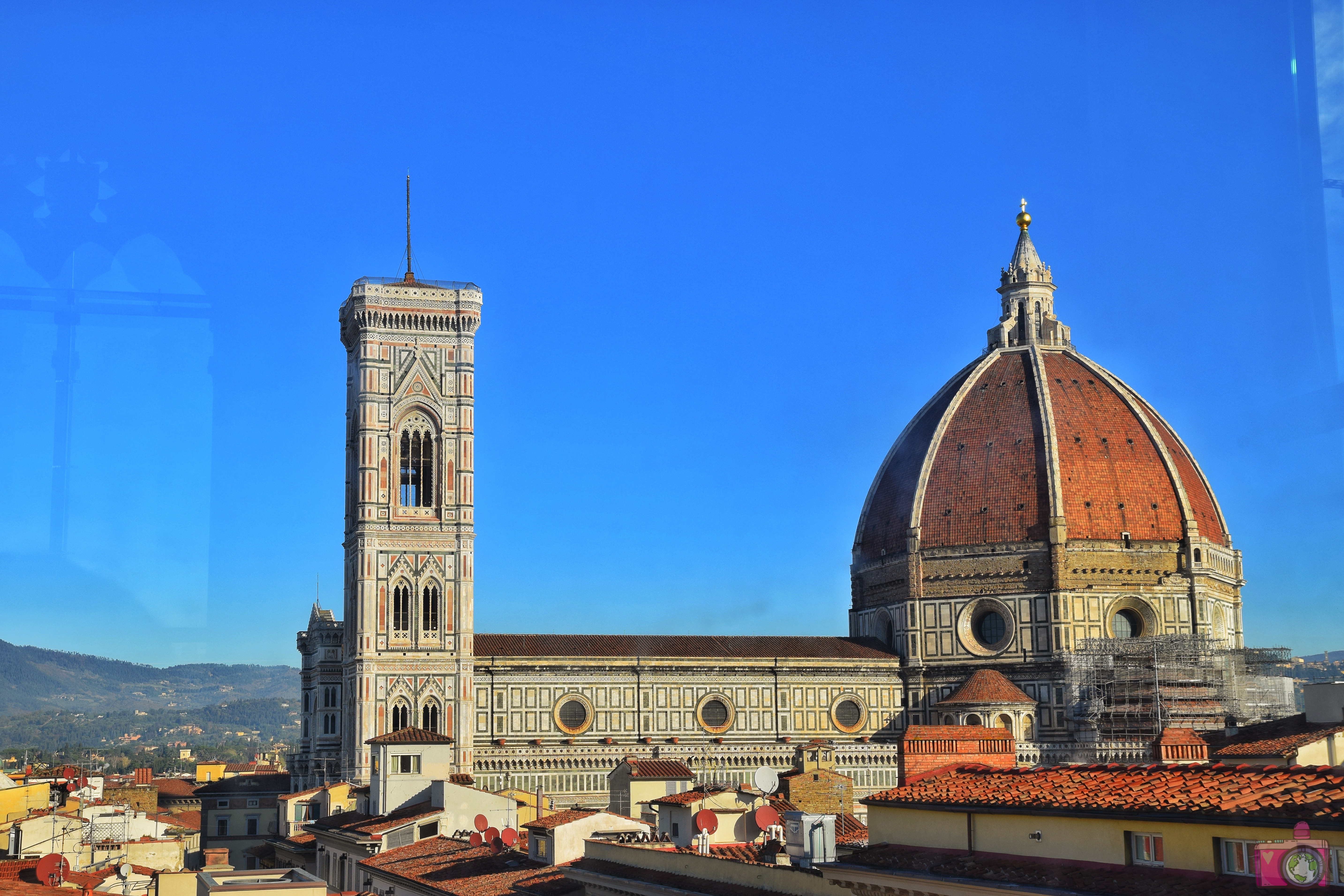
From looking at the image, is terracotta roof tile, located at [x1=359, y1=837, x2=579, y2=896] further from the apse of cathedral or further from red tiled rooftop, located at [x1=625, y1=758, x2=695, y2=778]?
the apse of cathedral

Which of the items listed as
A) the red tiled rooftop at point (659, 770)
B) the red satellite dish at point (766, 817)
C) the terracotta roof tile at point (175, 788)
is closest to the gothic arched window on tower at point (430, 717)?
the red tiled rooftop at point (659, 770)

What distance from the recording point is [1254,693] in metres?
62.5

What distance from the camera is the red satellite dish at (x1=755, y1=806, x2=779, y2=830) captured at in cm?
2455

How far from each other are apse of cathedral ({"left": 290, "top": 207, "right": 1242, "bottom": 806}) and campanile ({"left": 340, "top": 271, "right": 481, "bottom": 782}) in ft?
0.30

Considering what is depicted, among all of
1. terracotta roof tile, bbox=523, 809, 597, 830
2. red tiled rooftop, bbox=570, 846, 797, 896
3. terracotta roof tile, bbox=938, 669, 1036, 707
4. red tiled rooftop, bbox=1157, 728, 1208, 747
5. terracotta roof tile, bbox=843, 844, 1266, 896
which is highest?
terracotta roof tile, bbox=938, 669, 1036, 707

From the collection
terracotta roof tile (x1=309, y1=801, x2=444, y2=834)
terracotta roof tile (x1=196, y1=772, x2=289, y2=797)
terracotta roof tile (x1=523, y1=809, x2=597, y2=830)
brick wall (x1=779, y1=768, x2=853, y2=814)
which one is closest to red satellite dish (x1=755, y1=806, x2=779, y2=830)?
terracotta roof tile (x1=523, y1=809, x2=597, y2=830)

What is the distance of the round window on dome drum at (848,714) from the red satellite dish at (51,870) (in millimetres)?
40311

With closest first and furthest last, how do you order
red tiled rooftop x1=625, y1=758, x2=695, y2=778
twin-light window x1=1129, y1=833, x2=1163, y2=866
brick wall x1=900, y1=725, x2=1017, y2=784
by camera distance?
1. twin-light window x1=1129, y1=833, x2=1163, y2=866
2. brick wall x1=900, y1=725, x2=1017, y2=784
3. red tiled rooftop x1=625, y1=758, x2=695, y2=778

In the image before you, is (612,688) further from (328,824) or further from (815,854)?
(815,854)

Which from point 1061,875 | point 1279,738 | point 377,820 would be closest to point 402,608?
point 377,820

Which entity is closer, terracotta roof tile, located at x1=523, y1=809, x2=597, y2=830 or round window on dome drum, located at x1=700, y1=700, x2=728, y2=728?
terracotta roof tile, located at x1=523, y1=809, x2=597, y2=830

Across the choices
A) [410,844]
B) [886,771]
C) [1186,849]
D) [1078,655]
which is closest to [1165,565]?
[1078,655]

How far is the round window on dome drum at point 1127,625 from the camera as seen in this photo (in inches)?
2662

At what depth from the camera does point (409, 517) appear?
60969mm
